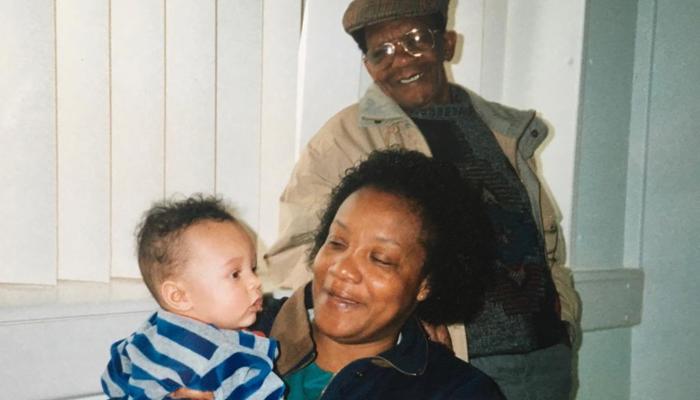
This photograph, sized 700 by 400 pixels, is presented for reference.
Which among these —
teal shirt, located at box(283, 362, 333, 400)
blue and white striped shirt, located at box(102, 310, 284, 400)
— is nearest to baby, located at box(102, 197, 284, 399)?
blue and white striped shirt, located at box(102, 310, 284, 400)

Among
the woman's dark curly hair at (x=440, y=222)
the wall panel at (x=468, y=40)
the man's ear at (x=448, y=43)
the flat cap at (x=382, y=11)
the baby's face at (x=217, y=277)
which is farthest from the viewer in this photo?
the wall panel at (x=468, y=40)

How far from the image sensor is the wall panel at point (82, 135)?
1550 mm

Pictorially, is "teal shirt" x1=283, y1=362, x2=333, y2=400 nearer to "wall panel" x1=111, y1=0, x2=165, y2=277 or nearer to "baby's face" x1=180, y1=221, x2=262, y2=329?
"baby's face" x1=180, y1=221, x2=262, y2=329

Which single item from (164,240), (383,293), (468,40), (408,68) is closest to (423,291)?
(383,293)

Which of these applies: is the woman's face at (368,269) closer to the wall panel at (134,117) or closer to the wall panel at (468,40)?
the wall panel at (134,117)

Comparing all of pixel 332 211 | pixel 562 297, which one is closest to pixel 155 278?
pixel 332 211

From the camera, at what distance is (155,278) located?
3.68 ft

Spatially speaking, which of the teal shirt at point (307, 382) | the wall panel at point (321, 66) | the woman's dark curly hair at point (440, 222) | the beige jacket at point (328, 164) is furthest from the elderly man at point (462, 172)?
the teal shirt at point (307, 382)

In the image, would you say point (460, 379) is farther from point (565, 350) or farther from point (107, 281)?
point (107, 281)

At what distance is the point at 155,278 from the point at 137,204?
619mm

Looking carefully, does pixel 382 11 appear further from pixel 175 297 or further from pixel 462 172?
pixel 175 297

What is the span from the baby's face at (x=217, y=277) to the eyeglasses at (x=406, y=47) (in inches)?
31.6

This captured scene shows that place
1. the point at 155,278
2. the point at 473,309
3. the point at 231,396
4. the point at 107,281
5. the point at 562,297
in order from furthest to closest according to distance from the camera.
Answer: the point at 562,297 → the point at 107,281 → the point at 473,309 → the point at 155,278 → the point at 231,396

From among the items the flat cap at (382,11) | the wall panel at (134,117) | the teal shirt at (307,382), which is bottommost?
the teal shirt at (307,382)
